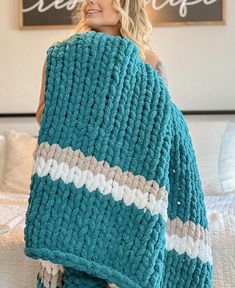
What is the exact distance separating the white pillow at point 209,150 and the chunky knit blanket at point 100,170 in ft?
4.09

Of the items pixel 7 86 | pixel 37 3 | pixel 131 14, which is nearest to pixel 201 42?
pixel 37 3

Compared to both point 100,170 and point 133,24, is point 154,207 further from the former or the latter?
point 133,24

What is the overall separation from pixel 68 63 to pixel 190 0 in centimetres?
184

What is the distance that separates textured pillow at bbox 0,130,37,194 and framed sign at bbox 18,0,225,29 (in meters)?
0.71

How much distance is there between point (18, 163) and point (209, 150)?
3.18 ft

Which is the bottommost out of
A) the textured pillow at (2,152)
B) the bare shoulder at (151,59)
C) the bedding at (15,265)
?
the bedding at (15,265)

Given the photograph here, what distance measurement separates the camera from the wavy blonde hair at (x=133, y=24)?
4.24 ft

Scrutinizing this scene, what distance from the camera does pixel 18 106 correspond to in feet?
9.21

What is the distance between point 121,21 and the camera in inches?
51.2

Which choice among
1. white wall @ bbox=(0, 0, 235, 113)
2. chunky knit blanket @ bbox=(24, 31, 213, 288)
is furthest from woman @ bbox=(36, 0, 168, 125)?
white wall @ bbox=(0, 0, 235, 113)

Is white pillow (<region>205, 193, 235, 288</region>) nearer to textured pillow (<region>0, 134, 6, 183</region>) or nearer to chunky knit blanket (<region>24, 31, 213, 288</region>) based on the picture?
chunky knit blanket (<region>24, 31, 213, 288</region>)

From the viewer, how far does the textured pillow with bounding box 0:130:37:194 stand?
2338mm

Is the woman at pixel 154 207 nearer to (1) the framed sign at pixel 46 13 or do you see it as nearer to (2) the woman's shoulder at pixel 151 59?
(2) the woman's shoulder at pixel 151 59

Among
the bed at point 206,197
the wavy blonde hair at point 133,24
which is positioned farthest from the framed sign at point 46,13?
the wavy blonde hair at point 133,24
